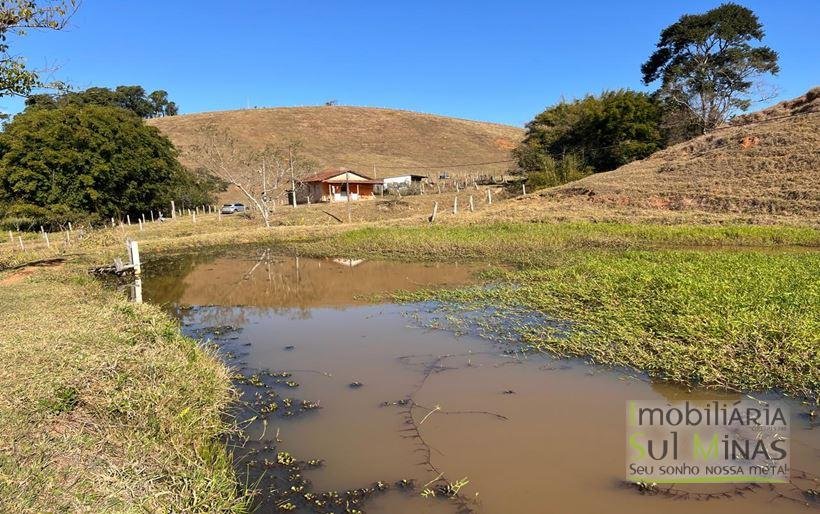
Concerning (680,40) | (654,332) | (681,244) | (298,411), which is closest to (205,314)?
(298,411)

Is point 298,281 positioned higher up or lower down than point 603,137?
lower down

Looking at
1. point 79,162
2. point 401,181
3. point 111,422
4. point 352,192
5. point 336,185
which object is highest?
point 79,162

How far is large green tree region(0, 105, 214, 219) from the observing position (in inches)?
1139

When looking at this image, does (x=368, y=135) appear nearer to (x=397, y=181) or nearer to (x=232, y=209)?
(x=397, y=181)

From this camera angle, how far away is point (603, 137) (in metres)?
38.7

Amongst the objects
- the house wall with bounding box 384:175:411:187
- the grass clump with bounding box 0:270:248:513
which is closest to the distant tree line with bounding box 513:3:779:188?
the house wall with bounding box 384:175:411:187

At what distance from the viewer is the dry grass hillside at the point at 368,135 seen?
65981 millimetres

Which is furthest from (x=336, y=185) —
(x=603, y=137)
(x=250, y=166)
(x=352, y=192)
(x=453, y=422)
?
(x=453, y=422)

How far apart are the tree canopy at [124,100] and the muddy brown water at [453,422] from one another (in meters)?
45.3

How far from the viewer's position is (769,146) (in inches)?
1077

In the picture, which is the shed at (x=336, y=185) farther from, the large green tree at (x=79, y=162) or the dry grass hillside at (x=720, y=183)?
the dry grass hillside at (x=720, y=183)

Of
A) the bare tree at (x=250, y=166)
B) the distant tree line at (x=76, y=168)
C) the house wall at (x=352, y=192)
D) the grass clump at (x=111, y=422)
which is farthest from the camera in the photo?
the house wall at (x=352, y=192)

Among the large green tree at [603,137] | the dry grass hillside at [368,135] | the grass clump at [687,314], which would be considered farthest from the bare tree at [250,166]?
the dry grass hillside at [368,135]

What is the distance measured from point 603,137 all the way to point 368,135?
44.6 metres
